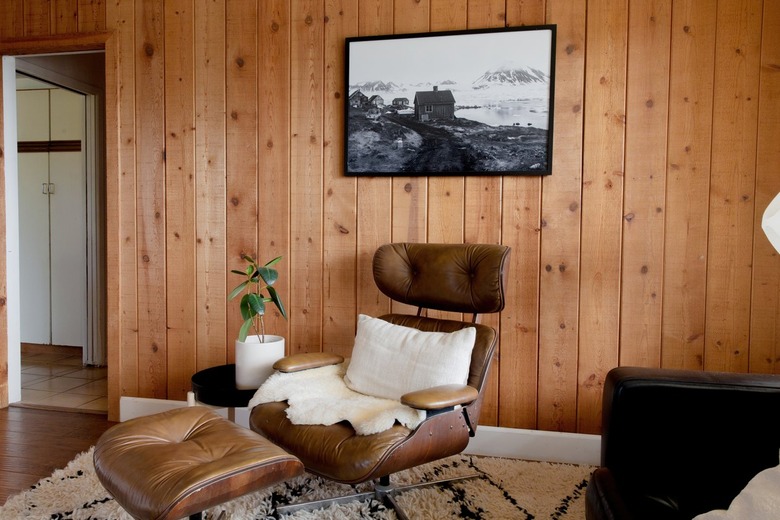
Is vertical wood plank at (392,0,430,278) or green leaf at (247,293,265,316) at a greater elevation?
vertical wood plank at (392,0,430,278)

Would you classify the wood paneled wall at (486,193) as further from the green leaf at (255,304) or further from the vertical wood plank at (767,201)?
the green leaf at (255,304)

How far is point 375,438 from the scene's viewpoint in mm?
1746

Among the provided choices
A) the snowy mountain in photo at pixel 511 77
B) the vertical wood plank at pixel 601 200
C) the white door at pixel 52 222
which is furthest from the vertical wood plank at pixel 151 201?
the vertical wood plank at pixel 601 200

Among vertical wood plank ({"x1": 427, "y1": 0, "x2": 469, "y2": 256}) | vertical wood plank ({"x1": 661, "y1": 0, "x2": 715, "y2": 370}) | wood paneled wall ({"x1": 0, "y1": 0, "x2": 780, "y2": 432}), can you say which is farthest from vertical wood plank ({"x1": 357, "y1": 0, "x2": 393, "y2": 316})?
vertical wood plank ({"x1": 661, "y1": 0, "x2": 715, "y2": 370})

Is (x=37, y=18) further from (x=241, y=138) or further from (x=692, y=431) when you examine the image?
(x=692, y=431)

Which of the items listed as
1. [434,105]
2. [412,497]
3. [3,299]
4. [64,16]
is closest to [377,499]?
[412,497]

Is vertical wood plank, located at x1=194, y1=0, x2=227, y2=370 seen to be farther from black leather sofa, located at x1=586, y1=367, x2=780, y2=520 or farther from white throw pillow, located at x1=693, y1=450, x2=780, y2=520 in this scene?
white throw pillow, located at x1=693, y1=450, x2=780, y2=520

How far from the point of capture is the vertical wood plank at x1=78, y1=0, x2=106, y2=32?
118 inches

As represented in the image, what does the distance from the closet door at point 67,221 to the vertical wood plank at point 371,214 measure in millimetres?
2742

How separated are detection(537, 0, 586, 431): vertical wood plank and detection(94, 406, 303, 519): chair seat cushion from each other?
140 centimetres

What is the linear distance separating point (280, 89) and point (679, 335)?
224cm

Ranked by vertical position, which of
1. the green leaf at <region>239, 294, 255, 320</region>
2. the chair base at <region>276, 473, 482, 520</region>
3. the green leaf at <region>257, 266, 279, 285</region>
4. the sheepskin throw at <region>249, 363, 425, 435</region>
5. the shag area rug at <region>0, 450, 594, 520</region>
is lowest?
the shag area rug at <region>0, 450, 594, 520</region>

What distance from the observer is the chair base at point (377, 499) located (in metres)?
2.02

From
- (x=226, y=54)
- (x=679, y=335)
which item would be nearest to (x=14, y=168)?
(x=226, y=54)
